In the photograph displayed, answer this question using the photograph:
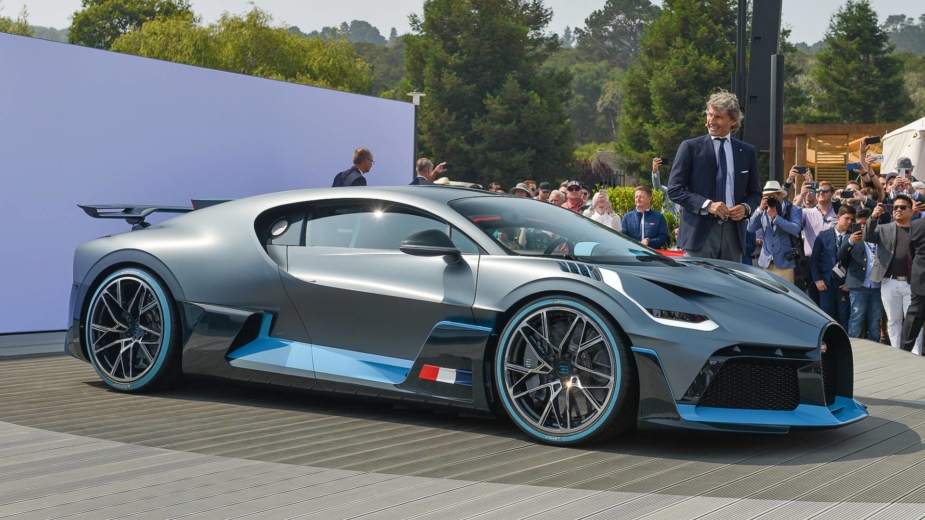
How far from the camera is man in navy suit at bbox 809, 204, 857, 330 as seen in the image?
12500 millimetres

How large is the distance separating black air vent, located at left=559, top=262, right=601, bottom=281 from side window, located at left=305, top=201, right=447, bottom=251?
80cm

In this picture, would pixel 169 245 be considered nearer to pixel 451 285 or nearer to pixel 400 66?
pixel 451 285

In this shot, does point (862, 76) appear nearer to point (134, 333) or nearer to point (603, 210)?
point (603, 210)

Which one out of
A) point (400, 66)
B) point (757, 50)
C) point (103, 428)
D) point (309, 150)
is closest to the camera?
point (103, 428)

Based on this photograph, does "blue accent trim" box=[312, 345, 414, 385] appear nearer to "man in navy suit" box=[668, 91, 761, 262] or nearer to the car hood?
the car hood

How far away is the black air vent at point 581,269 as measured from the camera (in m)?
5.18

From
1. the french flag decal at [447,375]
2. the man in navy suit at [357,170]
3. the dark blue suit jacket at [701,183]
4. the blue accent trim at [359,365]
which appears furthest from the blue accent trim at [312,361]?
the man in navy suit at [357,170]

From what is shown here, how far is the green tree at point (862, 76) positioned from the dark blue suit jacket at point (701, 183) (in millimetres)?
66680

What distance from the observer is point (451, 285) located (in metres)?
5.50

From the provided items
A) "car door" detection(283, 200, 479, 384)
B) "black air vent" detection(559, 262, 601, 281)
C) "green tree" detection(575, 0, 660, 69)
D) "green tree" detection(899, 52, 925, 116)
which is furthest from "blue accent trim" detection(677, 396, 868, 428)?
"green tree" detection(575, 0, 660, 69)

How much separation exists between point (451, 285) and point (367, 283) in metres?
0.53

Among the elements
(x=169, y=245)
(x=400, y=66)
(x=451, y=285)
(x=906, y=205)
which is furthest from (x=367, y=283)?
(x=400, y=66)

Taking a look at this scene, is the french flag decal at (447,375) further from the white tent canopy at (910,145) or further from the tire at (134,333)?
the white tent canopy at (910,145)

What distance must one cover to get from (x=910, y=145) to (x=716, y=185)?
1528 cm
